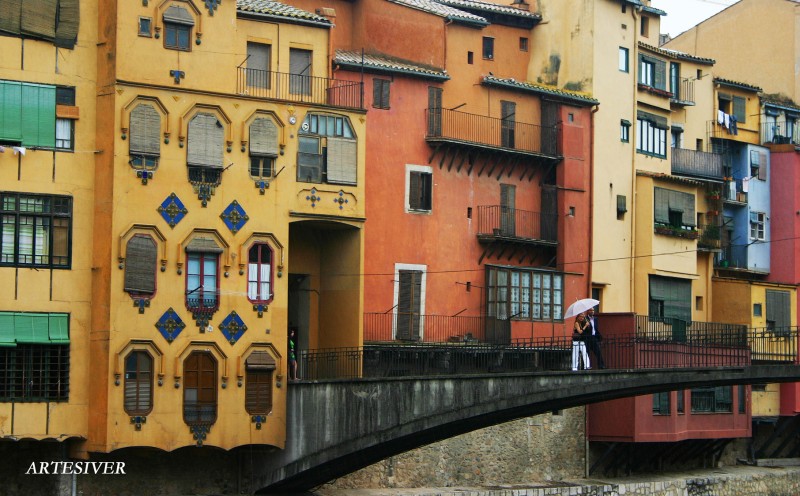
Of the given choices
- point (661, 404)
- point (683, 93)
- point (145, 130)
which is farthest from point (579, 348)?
point (683, 93)

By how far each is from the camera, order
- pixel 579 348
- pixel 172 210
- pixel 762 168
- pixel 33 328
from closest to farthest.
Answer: pixel 33 328
pixel 172 210
pixel 579 348
pixel 762 168

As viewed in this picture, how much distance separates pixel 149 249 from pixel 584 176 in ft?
71.2

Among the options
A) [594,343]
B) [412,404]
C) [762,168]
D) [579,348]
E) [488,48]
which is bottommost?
[412,404]

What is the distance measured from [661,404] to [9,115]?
26.5 meters

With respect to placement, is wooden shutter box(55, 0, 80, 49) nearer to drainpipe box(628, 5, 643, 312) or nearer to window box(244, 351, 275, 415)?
window box(244, 351, 275, 415)

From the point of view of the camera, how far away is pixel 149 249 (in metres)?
41.8

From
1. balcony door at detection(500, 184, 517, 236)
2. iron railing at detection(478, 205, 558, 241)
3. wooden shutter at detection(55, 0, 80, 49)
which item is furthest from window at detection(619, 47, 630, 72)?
wooden shutter at detection(55, 0, 80, 49)

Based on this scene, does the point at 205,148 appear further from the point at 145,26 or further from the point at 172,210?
the point at 145,26

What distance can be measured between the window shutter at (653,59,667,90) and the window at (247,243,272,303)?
2542 centimetres

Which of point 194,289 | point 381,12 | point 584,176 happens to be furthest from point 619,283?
point 194,289

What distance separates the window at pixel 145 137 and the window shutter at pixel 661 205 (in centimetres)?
2569

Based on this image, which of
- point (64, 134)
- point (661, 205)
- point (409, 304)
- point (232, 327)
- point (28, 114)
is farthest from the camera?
point (661, 205)

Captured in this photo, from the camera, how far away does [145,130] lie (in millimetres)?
42000

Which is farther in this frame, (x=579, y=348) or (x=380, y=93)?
(x=380, y=93)
